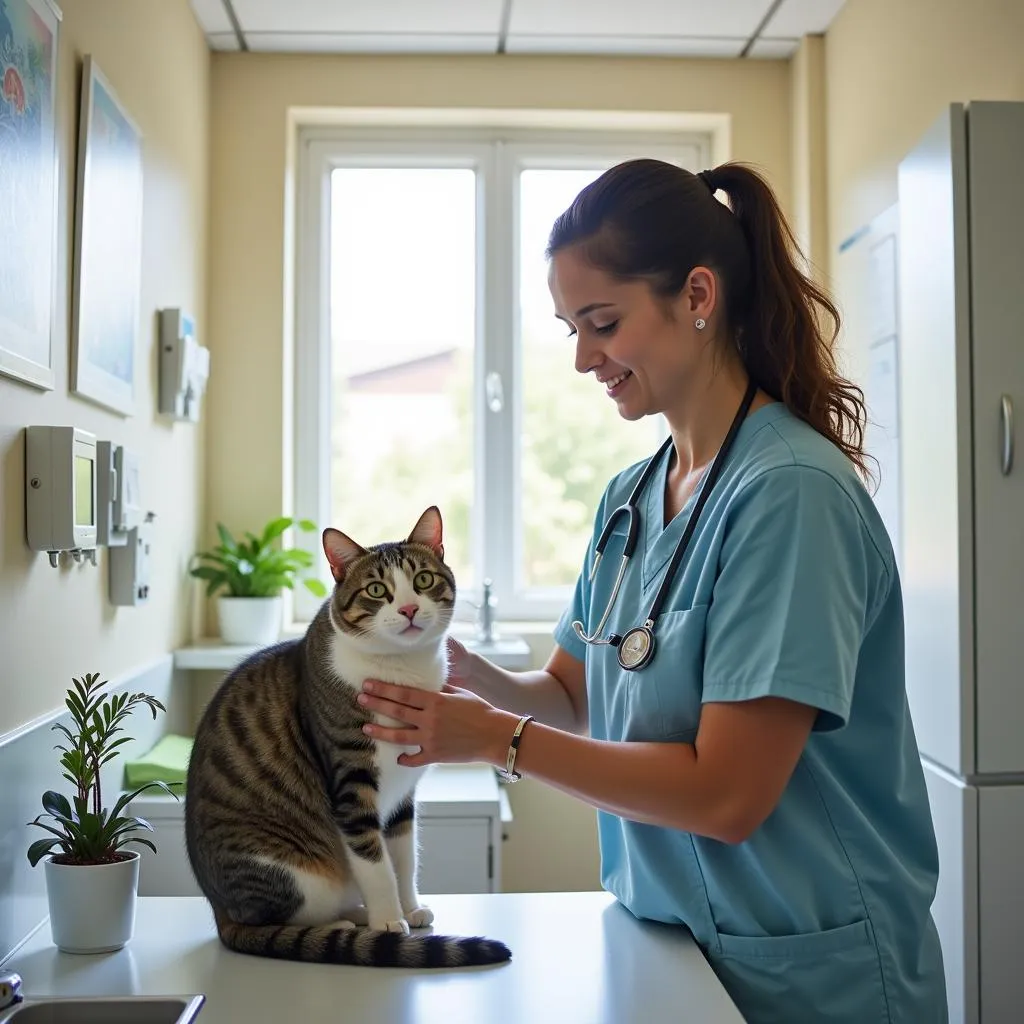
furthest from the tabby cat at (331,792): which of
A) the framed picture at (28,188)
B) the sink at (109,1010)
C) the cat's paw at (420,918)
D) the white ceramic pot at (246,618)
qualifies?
the white ceramic pot at (246,618)

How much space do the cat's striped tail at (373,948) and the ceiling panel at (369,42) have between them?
2.40m

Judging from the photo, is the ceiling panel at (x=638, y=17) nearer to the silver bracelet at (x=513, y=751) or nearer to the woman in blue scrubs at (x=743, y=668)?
the woman in blue scrubs at (x=743, y=668)

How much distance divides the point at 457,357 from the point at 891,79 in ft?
4.57

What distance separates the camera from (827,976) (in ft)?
3.48

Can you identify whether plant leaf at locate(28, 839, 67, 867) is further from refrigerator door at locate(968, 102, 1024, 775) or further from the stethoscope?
refrigerator door at locate(968, 102, 1024, 775)

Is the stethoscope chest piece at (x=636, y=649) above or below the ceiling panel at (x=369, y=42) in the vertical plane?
below

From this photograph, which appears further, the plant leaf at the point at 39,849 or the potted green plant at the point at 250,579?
the potted green plant at the point at 250,579

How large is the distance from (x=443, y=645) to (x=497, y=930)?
13.1 inches

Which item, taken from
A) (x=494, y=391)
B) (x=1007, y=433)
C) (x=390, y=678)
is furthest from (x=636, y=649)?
(x=494, y=391)

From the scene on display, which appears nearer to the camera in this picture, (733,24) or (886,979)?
(886,979)

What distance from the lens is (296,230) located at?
317cm

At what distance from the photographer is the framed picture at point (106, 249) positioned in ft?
5.65

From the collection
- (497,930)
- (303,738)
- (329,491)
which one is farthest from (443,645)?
(329,491)

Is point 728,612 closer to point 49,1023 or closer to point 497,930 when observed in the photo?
point 497,930
